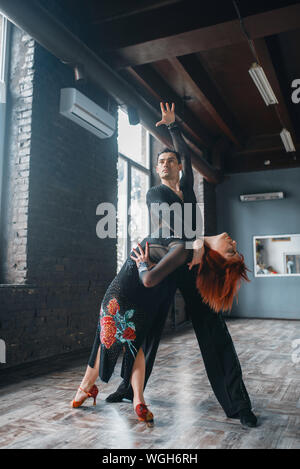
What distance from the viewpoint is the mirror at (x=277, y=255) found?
8.75m

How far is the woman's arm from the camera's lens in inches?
78.3

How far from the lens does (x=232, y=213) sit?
373 inches

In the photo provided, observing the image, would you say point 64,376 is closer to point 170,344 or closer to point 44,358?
point 44,358

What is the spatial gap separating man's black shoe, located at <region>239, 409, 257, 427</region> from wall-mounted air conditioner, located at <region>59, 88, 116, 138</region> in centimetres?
346

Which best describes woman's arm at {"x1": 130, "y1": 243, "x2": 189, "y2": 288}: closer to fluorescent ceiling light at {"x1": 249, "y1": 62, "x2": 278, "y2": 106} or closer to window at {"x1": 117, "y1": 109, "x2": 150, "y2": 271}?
fluorescent ceiling light at {"x1": 249, "y1": 62, "x2": 278, "y2": 106}

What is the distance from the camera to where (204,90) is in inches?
260

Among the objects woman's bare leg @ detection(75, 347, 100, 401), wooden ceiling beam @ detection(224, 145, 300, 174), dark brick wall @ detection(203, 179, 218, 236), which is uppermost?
wooden ceiling beam @ detection(224, 145, 300, 174)

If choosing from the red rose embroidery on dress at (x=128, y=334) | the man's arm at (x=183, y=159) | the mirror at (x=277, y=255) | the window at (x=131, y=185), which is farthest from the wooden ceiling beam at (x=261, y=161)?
the red rose embroidery on dress at (x=128, y=334)

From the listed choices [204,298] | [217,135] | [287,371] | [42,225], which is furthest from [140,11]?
[217,135]

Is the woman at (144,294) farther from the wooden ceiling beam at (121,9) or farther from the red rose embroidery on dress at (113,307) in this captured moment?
the wooden ceiling beam at (121,9)

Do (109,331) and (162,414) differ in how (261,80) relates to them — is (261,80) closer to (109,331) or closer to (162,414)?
(109,331)

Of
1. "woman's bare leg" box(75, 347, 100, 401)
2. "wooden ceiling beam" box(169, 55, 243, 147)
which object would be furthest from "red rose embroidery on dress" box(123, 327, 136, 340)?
"wooden ceiling beam" box(169, 55, 243, 147)

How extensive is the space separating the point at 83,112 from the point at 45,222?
1322 millimetres

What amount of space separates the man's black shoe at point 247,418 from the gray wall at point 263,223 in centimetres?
697
